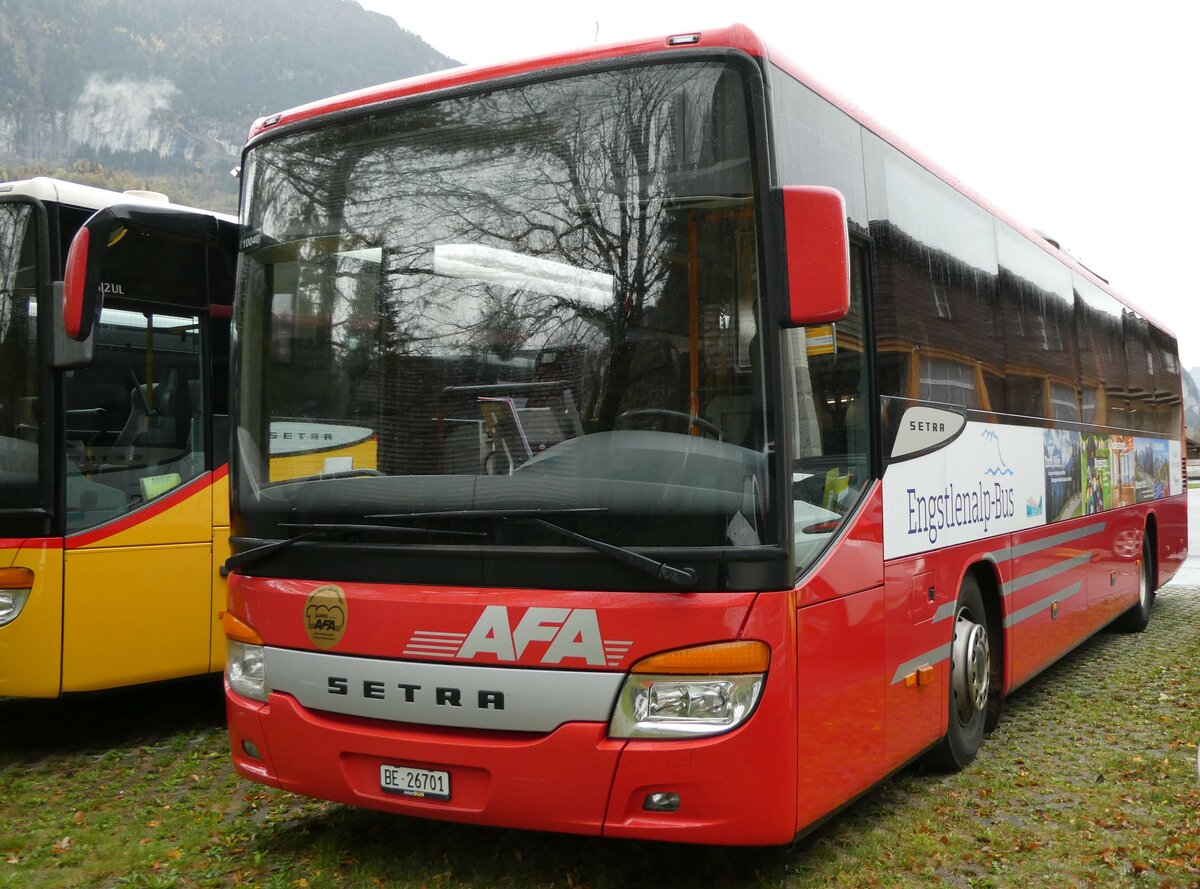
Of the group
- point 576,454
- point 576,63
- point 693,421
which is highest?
point 576,63

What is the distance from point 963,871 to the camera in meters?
4.95

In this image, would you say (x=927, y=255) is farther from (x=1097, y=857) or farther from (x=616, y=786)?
(x=616, y=786)

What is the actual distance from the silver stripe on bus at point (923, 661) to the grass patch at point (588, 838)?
667 mm

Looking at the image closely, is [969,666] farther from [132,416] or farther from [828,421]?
[132,416]

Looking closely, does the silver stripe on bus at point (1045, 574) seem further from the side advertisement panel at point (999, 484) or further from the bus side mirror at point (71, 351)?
the bus side mirror at point (71, 351)

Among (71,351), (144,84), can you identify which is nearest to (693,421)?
(71,351)

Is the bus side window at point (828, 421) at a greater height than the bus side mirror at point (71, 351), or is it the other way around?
the bus side mirror at point (71, 351)

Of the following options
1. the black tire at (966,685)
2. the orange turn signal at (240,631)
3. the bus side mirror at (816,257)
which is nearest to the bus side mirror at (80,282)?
the orange turn signal at (240,631)

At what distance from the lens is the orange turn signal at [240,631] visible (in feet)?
16.3

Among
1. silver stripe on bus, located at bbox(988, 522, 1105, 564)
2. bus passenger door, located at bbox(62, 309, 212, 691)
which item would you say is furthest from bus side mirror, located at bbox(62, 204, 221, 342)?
silver stripe on bus, located at bbox(988, 522, 1105, 564)

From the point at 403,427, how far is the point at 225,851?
212 cm

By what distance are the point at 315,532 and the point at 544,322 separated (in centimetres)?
119

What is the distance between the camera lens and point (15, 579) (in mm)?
6703

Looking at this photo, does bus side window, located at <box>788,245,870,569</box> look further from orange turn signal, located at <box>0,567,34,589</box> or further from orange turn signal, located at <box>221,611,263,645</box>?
orange turn signal, located at <box>0,567,34,589</box>
